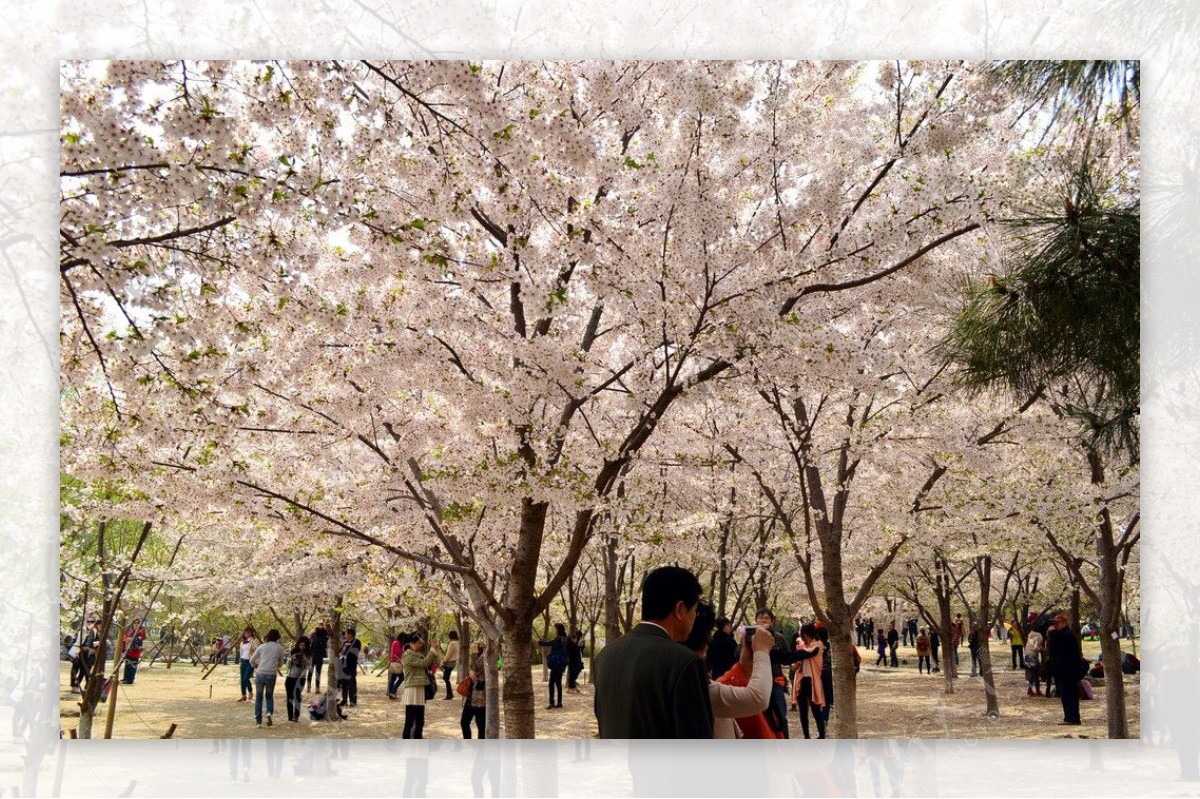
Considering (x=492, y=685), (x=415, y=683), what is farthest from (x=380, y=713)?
(x=492, y=685)

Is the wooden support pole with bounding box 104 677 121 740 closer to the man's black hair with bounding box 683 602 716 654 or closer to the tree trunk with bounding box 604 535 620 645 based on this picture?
the tree trunk with bounding box 604 535 620 645

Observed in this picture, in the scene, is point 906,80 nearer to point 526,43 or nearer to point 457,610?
point 526,43

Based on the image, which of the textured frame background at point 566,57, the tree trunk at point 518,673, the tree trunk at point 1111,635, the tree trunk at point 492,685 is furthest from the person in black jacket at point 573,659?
the tree trunk at point 1111,635

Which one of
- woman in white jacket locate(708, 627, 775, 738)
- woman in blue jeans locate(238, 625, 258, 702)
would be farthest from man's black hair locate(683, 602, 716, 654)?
woman in blue jeans locate(238, 625, 258, 702)

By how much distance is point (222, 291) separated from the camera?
3.61 m

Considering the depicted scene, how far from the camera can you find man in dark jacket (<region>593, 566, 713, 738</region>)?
6.19 feet

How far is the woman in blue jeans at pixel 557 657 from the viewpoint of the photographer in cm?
531

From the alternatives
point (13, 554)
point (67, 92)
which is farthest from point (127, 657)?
point (67, 92)

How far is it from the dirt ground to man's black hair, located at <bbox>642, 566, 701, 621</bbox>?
1.84 meters

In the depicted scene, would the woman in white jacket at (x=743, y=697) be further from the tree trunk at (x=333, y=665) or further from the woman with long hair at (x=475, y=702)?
the woman with long hair at (x=475, y=702)

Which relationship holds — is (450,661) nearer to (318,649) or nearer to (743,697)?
(318,649)

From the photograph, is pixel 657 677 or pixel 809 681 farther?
pixel 809 681

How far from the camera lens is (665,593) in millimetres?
2008

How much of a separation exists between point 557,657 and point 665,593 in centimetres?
359
